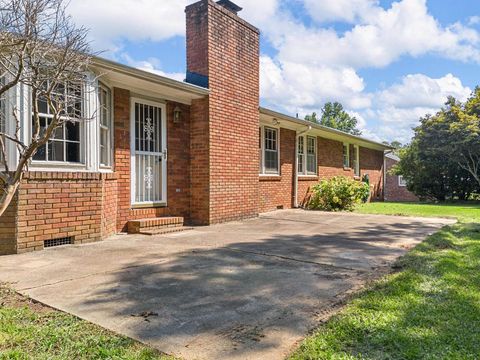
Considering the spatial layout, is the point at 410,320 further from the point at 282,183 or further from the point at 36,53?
the point at 282,183

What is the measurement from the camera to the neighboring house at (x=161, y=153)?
5.82 metres

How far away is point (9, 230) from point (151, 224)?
2.70 metres

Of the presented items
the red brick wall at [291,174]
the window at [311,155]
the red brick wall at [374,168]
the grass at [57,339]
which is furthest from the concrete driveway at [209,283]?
the red brick wall at [374,168]

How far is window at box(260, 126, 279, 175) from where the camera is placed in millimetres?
11984

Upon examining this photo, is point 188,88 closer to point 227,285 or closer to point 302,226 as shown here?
point 302,226

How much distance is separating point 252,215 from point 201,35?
15.4 feet

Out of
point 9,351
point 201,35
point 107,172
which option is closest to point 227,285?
point 9,351

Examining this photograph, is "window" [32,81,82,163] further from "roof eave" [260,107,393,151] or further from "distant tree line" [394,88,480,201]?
"distant tree line" [394,88,480,201]

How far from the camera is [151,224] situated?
7.59 metres

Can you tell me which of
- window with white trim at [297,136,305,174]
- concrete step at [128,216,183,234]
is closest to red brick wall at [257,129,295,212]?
window with white trim at [297,136,305,174]

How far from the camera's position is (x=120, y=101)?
7520mm

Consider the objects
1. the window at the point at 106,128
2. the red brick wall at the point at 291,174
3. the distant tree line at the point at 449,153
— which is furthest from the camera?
the distant tree line at the point at 449,153

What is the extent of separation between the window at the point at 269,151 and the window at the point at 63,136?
653cm

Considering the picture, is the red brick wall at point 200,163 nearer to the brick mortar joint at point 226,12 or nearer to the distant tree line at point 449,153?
the brick mortar joint at point 226,12
